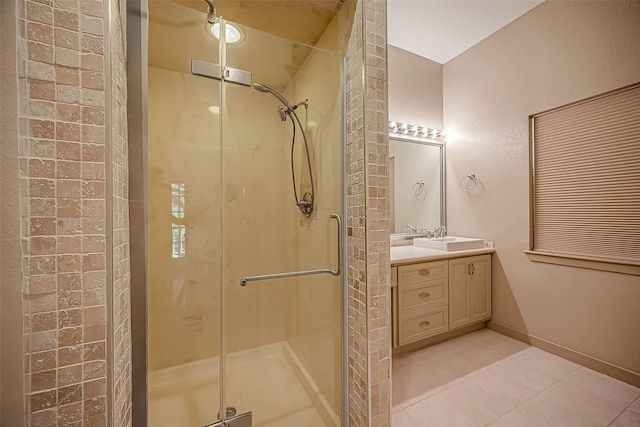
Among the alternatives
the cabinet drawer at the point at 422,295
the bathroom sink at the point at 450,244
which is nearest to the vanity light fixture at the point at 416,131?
the bathroom sink at the point at 450,244

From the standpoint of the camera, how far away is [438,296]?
6.89 ft

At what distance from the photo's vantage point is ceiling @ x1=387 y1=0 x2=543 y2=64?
2023 millimetres

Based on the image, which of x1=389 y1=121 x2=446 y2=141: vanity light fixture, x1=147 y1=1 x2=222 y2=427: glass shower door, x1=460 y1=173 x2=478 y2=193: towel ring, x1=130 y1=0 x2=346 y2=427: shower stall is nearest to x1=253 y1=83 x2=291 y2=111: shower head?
x1=130 y1=0 x2=346 y2=427: shower stall

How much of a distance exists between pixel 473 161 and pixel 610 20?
128cm

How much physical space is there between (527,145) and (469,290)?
4.75ft

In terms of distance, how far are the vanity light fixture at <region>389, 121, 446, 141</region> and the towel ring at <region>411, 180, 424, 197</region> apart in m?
0.55

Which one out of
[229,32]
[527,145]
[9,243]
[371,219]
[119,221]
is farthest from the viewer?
[527,145]

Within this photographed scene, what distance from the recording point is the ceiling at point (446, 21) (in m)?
2.02

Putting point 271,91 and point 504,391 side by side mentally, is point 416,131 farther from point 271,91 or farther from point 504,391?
point 504,391

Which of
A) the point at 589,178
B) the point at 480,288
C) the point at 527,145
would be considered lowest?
the point at 480,288

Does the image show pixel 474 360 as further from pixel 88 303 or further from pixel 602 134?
pixel 88 303

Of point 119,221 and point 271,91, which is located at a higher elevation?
point 271,91

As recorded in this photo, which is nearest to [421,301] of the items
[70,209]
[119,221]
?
[119,221]

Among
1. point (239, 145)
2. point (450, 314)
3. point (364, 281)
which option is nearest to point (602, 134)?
point (450, 314)
